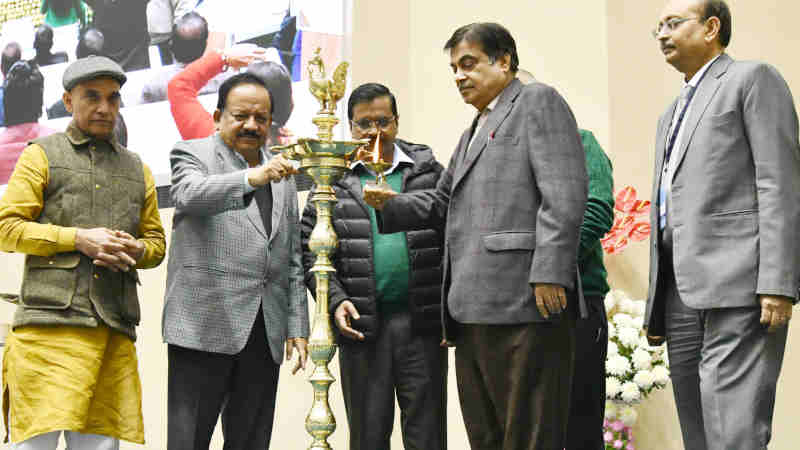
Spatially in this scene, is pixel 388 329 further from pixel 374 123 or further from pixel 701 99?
pixel 701 99

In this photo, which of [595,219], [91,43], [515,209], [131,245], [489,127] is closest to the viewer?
[515,209]

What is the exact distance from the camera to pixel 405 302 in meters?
3.04

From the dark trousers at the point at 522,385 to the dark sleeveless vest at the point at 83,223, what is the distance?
119cm

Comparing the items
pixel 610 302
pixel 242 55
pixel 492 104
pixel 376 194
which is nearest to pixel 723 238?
pixel 492 104

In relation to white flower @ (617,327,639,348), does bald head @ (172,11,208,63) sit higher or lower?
higher

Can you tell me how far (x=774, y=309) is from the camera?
2211mm

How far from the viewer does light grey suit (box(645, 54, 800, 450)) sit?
7.34 ft

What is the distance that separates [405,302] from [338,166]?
57 centimetres

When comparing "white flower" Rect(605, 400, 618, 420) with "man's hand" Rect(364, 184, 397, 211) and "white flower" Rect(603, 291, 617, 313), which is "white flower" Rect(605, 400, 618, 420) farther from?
"man's hand" Rect(364, 184, 397, 211)

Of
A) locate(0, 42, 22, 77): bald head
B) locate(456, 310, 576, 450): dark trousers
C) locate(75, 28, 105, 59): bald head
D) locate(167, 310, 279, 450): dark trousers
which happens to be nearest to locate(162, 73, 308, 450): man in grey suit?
locate(167, 310, 279, 450): dark trousers

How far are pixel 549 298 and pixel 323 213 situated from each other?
775mm

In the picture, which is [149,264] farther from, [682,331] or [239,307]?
[682,331]

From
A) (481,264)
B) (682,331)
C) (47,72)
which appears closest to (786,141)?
(682,331)

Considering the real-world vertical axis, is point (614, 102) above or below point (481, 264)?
above
